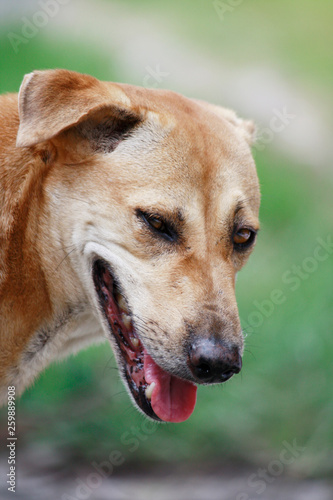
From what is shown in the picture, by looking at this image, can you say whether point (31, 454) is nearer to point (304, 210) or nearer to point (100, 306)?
point (100, 306)

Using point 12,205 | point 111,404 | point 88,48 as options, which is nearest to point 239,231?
point 12,205

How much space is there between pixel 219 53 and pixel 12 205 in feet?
19.2

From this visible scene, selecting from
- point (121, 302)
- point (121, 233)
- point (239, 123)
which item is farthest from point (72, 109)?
point (239, 123)

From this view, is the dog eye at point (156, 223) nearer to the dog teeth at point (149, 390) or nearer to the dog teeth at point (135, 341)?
the dog teeth at point (135, 341)

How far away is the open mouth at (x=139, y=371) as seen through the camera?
289 centimetres

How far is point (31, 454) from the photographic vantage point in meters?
4.96
